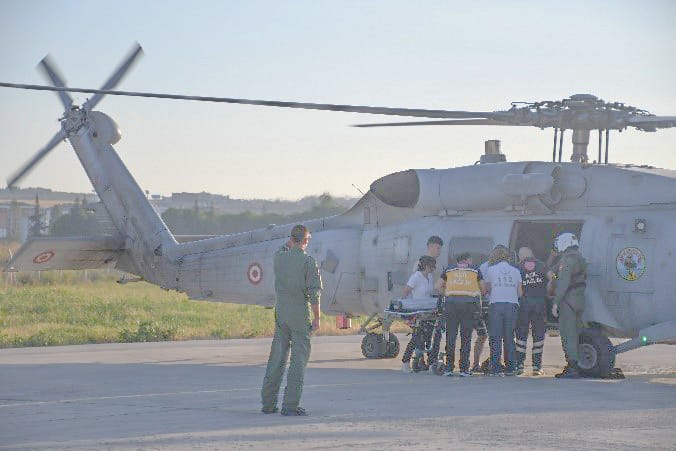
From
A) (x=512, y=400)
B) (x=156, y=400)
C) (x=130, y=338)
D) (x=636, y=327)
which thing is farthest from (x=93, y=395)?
(x=130, y=338)

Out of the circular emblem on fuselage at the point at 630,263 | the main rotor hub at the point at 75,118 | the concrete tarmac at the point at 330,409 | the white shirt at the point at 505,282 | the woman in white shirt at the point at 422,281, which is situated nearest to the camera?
the concrete tarmac at the point at 330,409

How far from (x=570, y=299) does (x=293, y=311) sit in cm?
458

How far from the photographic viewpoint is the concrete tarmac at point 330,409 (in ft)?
29.1

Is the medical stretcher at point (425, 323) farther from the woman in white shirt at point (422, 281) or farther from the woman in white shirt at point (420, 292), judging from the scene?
the woman in white shirt at point (422, 281)

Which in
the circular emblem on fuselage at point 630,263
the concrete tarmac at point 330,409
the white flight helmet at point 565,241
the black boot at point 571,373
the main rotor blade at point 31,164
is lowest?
the concrete tarmac at point 330,409

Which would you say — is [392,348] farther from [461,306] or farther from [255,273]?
[461,306]

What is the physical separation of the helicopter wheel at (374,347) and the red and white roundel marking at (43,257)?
570 centimetres

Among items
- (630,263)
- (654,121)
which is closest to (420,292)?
(630,263)

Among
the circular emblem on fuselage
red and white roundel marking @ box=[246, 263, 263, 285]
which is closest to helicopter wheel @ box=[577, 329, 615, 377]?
the circular emblem on fuselage

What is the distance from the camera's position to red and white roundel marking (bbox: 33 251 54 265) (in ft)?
63.4

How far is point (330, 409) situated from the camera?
10719 millimetres

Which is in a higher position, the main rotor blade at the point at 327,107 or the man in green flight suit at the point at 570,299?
the main rotor blade at the point at 327,107

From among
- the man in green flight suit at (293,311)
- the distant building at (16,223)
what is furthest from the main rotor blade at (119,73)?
the distant building at (16,223)

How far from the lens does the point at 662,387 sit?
12844mm
